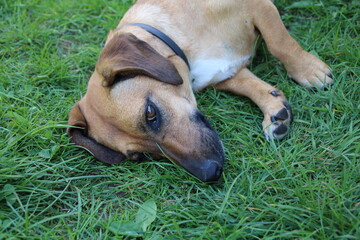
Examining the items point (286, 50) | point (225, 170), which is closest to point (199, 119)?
point (225, 170)

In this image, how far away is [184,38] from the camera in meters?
3.92

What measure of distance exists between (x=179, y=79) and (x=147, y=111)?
0.42 meters

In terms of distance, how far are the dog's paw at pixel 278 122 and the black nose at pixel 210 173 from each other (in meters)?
0.75

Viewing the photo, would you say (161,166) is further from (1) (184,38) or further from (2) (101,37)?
(2) (101,37)

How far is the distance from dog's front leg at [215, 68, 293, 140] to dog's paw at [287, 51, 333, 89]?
1.05 feet

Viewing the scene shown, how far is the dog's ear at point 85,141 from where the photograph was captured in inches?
142

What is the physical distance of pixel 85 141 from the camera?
3695 mm

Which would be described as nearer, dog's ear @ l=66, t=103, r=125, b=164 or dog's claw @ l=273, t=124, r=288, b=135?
dog's claw @ l=273, t=124, r=288, b=135

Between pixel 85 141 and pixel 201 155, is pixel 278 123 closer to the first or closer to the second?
pixel 201 155

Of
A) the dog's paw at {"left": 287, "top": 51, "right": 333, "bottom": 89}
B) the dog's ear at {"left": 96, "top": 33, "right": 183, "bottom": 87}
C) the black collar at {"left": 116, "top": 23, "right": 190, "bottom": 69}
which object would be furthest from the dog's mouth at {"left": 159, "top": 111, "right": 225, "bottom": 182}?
the dog's paw at {"left": 287, "top": 51, "right": 333, "bottom": 89}

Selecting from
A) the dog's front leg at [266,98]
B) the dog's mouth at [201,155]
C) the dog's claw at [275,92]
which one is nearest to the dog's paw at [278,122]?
the dog's front leg at [266,98]

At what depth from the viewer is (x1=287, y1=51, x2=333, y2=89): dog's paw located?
3885mm

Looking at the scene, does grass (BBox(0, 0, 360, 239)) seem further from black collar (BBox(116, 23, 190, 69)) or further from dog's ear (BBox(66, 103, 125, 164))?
black collar (BBox(116, 23, 190, 69))

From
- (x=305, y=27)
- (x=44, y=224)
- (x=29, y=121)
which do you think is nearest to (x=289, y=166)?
(x=44, y=224)
